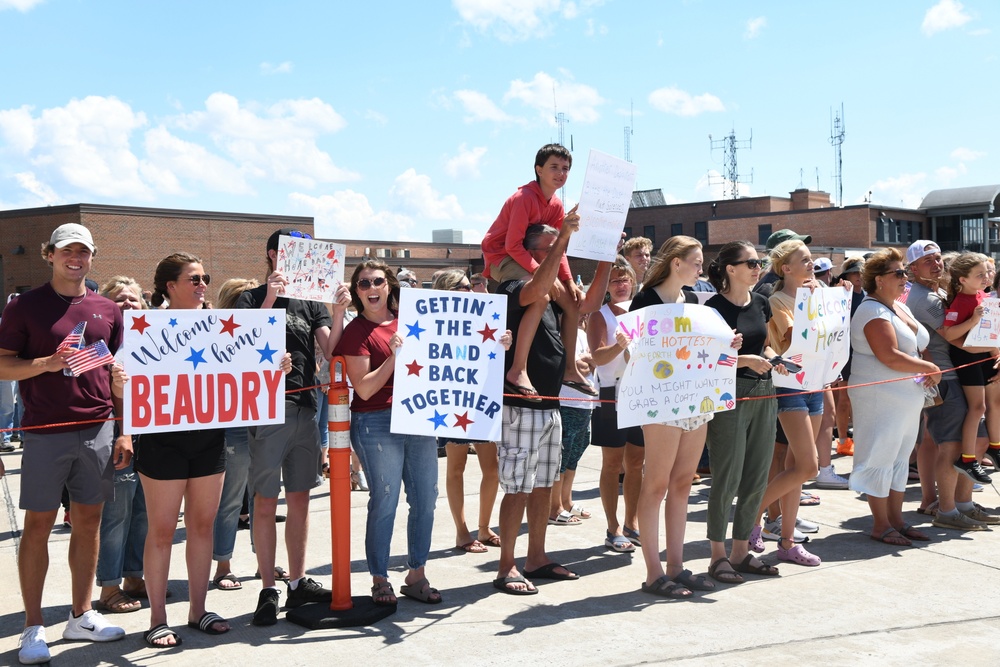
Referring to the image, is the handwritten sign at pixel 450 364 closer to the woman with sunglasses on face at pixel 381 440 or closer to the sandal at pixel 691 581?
the woman with sunglasses on face at pixel 381 440

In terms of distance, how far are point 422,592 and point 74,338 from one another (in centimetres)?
247

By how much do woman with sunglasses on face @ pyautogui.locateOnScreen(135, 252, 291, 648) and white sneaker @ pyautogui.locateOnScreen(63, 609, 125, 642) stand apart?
239 millimetres

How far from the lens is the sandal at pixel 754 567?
597 cm

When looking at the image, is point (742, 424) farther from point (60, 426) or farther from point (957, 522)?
point (60, 426)

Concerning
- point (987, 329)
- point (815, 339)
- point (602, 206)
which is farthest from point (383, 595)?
point (987, 329)

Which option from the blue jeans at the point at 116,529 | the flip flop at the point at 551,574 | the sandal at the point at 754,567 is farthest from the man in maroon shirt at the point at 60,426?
the sandal at the point at 754,567

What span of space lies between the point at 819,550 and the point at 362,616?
11.7 feet

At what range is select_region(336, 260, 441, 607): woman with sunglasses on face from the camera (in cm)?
515

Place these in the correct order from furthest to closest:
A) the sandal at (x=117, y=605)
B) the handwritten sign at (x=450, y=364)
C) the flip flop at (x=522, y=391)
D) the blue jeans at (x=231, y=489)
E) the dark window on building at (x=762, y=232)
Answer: the dark window on building at (x=762, y=232) < the blue jeans at (x=231, y=489) < the flip flop at (x=522, y=391) < the sandal at (x=117, y=605) < the handwritten sign at (x=450, y=364)

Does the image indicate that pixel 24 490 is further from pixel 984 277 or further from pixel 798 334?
pixel 984 277

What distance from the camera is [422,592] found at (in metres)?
5.42

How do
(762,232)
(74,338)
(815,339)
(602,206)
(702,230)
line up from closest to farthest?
(74,338), (602,206), (815,339), (762,232), (702,230)

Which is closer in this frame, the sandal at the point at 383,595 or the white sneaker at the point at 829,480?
the sandal at the point at 383,595

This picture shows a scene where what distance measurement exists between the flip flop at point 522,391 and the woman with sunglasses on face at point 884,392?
277 cm
